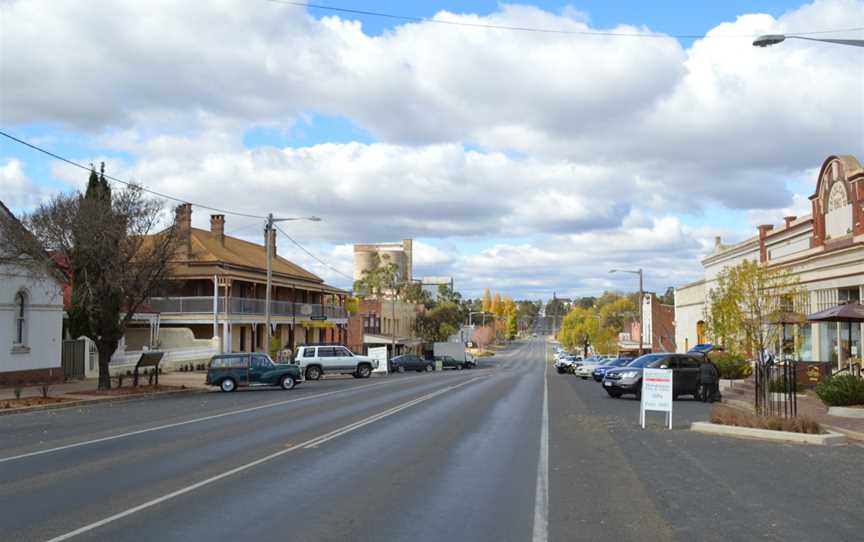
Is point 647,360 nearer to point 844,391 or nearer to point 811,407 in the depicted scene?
point 811,407

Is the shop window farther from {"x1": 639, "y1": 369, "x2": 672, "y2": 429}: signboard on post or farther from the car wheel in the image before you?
{"x1": 639, "y1": 369, "x2": 672, "y2": 429}: signboard on post

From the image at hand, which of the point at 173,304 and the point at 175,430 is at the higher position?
the point at 173,304

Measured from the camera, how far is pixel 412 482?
10922 mm

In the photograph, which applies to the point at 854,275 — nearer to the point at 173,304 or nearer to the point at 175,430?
the point at 175,430

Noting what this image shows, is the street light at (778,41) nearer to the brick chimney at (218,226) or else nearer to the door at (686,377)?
the door at (686,377)

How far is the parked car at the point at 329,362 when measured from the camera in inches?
1818

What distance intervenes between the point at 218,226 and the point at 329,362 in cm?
1675

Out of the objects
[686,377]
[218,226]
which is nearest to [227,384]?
[686,377]

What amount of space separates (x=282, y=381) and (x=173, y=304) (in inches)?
800

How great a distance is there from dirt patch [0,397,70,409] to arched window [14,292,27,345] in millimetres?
6802

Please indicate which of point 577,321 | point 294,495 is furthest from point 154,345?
point 577,321

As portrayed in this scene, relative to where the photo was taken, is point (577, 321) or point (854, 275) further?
point (577, 321)

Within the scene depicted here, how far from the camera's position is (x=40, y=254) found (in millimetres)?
27547

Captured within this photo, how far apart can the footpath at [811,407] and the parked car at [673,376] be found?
1254 mm
